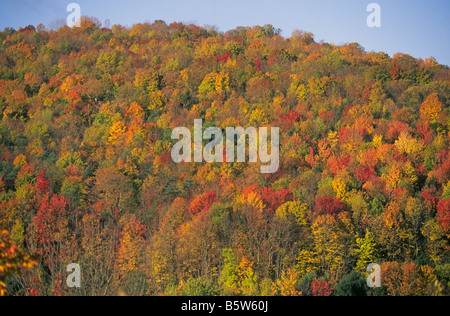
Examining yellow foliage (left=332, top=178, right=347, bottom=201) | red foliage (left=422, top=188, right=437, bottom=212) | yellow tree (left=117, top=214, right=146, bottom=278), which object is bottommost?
yellow tree (left=117, top=214, right=146, bottom=278)

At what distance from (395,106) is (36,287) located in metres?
57.0

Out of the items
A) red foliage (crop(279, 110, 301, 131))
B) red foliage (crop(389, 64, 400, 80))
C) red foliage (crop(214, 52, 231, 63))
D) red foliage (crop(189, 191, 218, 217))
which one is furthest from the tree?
red foliage (crop(214, 52, 231, 63))

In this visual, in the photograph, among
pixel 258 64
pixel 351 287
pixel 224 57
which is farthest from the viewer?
pixel 224 57

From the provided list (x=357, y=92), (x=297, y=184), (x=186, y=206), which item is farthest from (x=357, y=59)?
(x=186, y=206)

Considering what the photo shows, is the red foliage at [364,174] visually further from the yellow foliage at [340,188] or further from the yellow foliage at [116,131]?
the yellow foliage at [116,131]

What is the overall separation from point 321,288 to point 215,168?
Result: 31424 millimetres

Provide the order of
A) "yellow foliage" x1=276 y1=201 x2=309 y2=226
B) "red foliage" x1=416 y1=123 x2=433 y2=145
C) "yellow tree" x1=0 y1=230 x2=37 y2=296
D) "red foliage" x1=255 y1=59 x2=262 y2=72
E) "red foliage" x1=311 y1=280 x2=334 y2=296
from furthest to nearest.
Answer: "red foliage" x1=255 y1=59 x2=262 y2=72 < "red foliage" x1=416 y1=123 x2=433 y2=145 < "yellow foliage" x1=276 y1=201 x2=309 y2=226 < "red foliage" x1=311 y1=280 x2=334 y2=296 < "yellow tree" x1=0 y1=230 x2=37 y2=296

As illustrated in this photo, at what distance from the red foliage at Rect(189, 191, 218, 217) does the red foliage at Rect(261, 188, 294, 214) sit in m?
4.67

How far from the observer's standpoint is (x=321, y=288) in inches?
1064

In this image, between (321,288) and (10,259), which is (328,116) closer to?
(321,288)

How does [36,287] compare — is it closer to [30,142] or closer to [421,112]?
[30,142]

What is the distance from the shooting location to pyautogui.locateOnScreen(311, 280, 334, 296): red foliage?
87.1 ft

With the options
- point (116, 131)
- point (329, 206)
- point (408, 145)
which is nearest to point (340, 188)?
point (329, 206)

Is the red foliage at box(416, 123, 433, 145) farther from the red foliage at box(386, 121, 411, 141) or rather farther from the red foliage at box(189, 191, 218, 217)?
the red foliage at box(189, 191, 218, 217)
